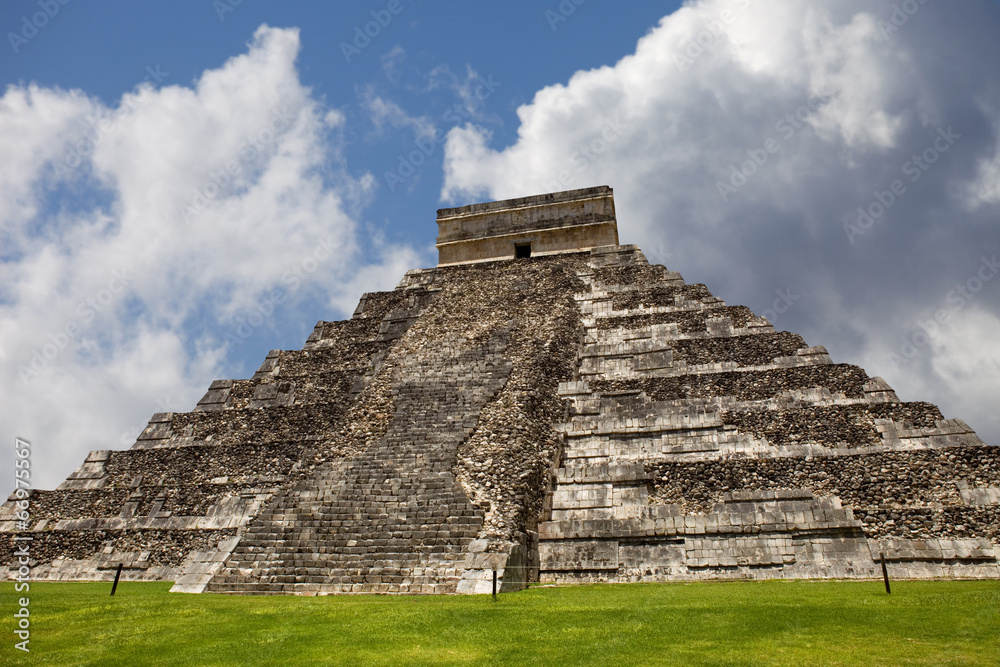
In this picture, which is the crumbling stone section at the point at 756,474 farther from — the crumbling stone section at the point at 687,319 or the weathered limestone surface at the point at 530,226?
the weathered limestone surface at the point at 530,226

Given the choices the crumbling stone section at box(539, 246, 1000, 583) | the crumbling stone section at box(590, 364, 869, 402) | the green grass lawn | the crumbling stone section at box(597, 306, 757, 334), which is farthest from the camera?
the crumbling stone section at box(597, 306, 757, 334)

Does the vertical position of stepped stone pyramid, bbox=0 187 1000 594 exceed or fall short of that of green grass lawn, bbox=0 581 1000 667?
it exceeds it

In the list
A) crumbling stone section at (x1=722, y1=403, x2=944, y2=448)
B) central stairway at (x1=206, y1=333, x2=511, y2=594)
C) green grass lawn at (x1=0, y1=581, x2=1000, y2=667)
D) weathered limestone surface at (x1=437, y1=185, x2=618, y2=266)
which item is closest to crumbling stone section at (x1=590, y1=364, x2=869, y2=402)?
crumbling stone section at (x1=722, y1=403, x2=944, y2=448)

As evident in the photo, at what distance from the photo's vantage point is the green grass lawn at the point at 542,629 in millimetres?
6047

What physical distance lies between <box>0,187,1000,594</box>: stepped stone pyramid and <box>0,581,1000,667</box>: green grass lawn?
61.3 inches

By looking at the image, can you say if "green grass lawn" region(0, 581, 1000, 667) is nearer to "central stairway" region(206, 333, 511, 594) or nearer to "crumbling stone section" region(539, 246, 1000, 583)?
"central stairway" region(206, 333, 511, 594)

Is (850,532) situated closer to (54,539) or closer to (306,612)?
(306,612)

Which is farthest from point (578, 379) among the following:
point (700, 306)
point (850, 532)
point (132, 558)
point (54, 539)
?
point (54, 539)

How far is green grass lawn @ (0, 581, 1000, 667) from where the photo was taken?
605 centimetres

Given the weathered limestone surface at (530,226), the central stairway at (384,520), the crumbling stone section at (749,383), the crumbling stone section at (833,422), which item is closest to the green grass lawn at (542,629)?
the central stairway at (384,520)

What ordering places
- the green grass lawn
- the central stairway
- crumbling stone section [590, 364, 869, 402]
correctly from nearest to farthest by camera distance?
the green grass lawn → the central stairway → crumbling stone section [590, 364, 869, 402]

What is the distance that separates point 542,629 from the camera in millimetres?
7137

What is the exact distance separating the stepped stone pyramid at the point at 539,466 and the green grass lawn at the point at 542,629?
1558mm

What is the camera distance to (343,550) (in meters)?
11.9
